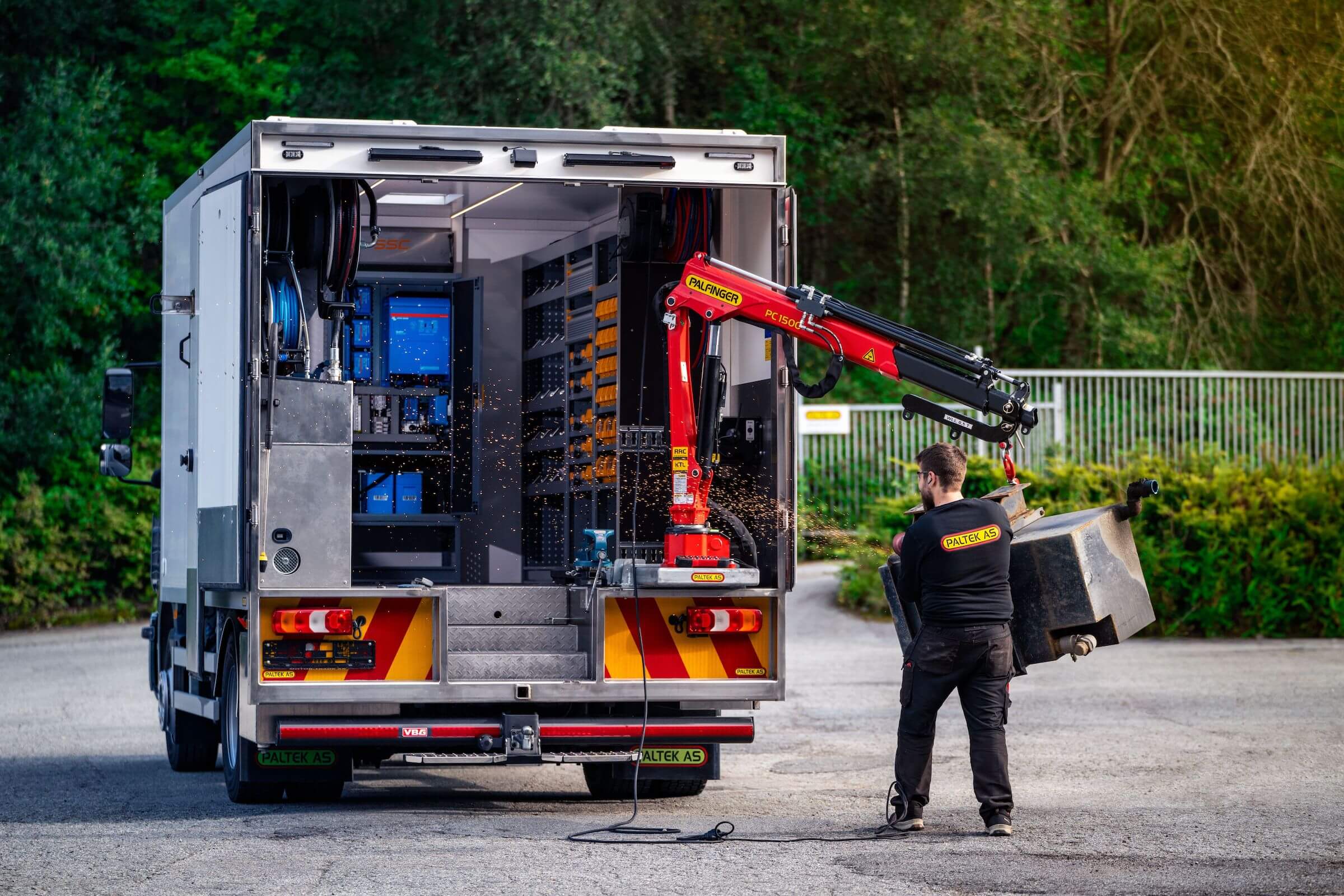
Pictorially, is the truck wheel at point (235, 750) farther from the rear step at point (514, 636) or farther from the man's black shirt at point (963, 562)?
the man's black shirt at point (963, 562)

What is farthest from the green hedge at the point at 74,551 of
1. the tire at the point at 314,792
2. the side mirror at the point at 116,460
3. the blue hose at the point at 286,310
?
the blue hose at the point at 286,310

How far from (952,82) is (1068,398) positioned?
25.1ft

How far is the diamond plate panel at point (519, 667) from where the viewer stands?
9.95 m

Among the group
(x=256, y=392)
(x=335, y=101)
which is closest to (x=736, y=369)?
(x=256, y=392)

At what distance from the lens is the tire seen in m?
10.7

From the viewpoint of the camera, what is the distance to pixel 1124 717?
582 inches

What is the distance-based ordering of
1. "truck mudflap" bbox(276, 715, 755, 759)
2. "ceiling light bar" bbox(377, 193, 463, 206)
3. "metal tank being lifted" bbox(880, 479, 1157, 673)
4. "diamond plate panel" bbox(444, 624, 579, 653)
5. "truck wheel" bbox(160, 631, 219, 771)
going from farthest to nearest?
"ceiling light bar" bbox(377, 193, 463, 206) → "truck wheel" bbox(160, 631, 219, 771) → "diamond plate panel" bbox(444, 624, 579, 653) → "truck mudflap" bbox(276, 715, 755, 759) → "metal tank being lifted" bbox(880, 479, 1157, 673)

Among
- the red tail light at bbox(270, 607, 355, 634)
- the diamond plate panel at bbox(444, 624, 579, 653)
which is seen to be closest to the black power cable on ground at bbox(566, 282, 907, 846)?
the diamond plate panel at bbox(444, 624, 579, 653)

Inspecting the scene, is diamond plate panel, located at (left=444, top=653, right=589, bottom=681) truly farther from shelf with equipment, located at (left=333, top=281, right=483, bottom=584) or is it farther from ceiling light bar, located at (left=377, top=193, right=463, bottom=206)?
ceiling light bar, located at (left=377, top=193, right=463, bottom=206)

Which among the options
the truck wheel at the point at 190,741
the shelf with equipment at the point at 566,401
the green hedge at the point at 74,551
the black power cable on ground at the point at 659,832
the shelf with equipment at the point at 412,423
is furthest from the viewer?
the green hedge at the point at 74,551

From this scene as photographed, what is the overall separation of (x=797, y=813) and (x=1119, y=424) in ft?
59.0

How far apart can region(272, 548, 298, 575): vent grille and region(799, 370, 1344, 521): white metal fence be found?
17.1 metres

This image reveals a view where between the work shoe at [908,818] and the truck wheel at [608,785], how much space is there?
207cm

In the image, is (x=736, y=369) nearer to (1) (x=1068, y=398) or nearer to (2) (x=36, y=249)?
(1) (x=1068, y=398)
